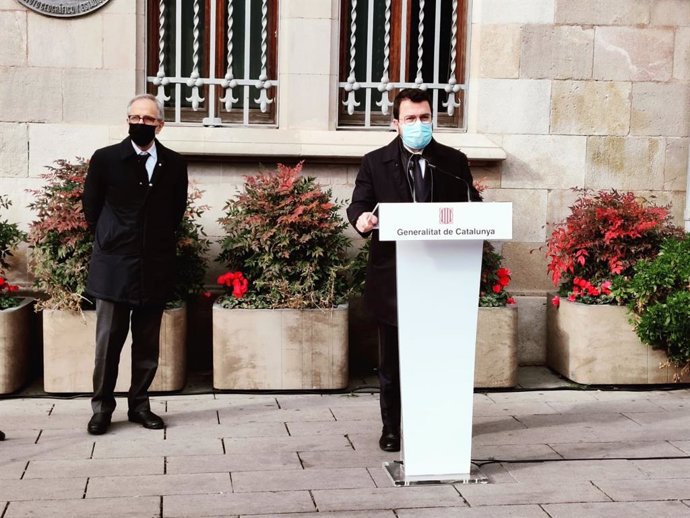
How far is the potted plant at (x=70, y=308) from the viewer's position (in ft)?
22.3

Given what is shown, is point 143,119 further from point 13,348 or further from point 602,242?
point 602,242

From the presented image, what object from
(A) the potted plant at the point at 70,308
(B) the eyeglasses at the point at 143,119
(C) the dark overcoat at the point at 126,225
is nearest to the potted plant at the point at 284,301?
(A) the potted plant at the point at 70,308

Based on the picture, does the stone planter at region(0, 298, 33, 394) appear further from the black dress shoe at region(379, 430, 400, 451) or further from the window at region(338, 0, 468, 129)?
the window at region(338, 0, 468, 129)

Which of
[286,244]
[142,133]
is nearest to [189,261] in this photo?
[286,244]

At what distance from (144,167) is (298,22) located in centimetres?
236

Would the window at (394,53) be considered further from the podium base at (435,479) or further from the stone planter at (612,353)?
the podium base at (435,479)

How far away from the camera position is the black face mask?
5.84 m

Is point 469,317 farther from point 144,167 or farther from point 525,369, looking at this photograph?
point 525,369

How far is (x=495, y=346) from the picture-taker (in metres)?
7.18

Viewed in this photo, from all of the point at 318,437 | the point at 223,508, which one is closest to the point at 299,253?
the point at 318,437

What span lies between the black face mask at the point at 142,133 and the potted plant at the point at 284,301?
1329 mm

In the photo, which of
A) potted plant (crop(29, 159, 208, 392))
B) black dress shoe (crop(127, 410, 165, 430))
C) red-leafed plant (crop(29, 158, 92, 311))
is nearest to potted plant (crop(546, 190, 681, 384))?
potted plant (crop(29, 159, 208, 392))

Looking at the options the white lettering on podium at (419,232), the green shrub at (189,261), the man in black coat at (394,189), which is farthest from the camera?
the green shrub at (189,261)

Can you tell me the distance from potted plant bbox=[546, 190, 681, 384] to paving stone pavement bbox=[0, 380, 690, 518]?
0.87 feet
